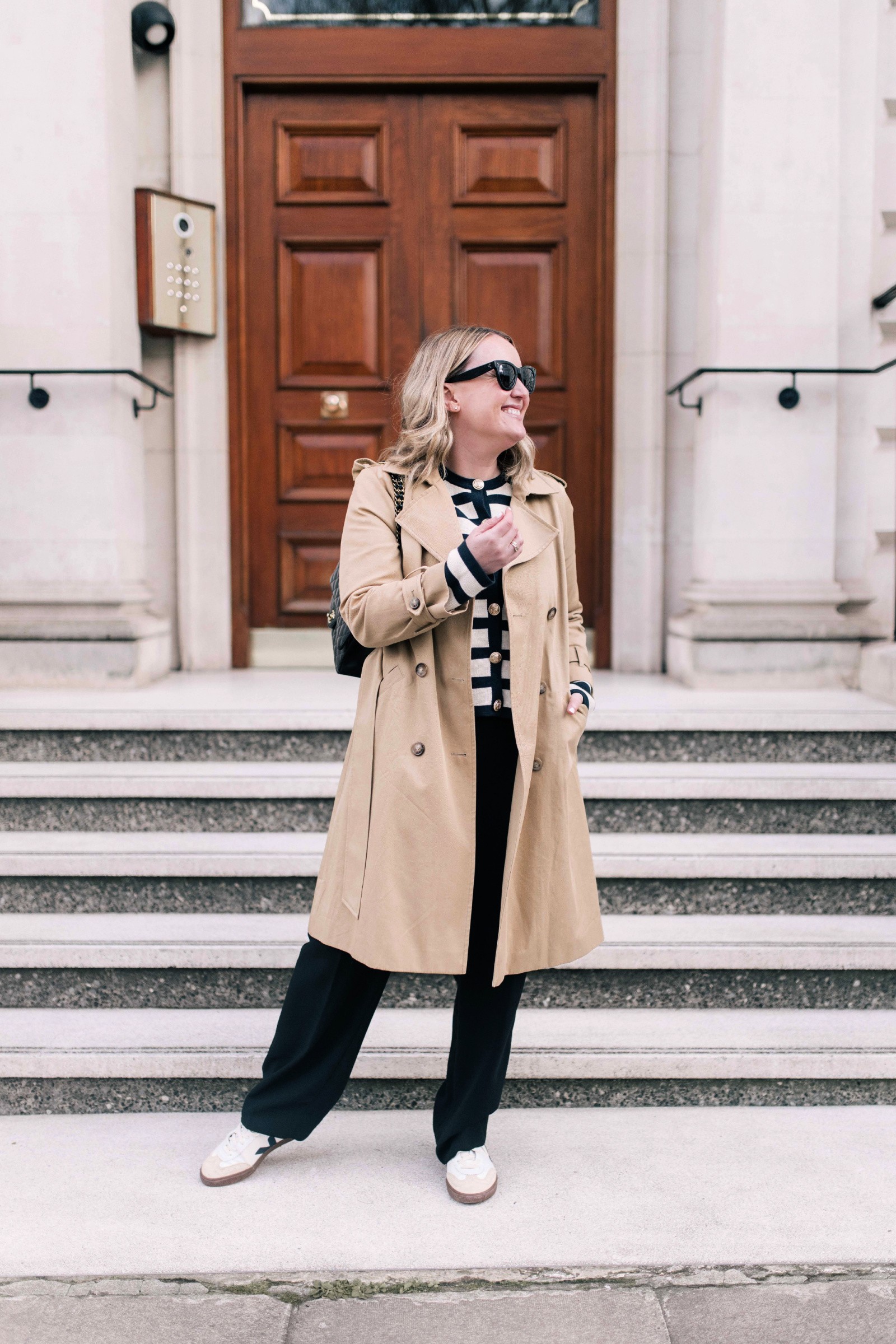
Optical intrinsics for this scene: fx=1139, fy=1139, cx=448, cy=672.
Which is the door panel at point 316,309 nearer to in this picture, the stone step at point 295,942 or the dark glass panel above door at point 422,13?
the dark glass panel above door at point 422,13

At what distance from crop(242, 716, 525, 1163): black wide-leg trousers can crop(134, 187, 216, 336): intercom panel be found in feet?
12.8

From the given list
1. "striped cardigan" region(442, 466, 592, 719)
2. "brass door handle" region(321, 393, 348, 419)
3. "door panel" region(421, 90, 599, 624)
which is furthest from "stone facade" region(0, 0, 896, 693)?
Answer: "striped cardigan" region(442, 466, 592, 719)

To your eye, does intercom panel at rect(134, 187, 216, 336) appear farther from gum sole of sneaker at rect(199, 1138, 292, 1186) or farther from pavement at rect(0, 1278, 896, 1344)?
pavement at rect(0, 1278, 896, 1344)

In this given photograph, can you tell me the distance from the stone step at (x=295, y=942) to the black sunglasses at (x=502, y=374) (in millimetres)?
1708

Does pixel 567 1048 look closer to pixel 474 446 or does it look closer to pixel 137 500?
pixel 474 446

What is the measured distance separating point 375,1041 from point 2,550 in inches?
124

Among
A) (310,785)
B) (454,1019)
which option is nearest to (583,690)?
(454,1019)

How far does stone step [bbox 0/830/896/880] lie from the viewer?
3.69m

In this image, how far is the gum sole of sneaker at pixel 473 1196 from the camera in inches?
105

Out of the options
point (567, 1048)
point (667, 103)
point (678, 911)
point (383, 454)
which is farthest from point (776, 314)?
point (567, 1048)

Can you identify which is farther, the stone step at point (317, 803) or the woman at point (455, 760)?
the stone step at point (317, 803)

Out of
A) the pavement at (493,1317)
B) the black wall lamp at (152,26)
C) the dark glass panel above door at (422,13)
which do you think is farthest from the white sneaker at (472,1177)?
the dark glass panel above door at (422,13)

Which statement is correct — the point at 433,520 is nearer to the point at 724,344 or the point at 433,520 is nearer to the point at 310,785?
the point at 310,785

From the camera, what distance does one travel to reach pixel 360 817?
2508 mm
